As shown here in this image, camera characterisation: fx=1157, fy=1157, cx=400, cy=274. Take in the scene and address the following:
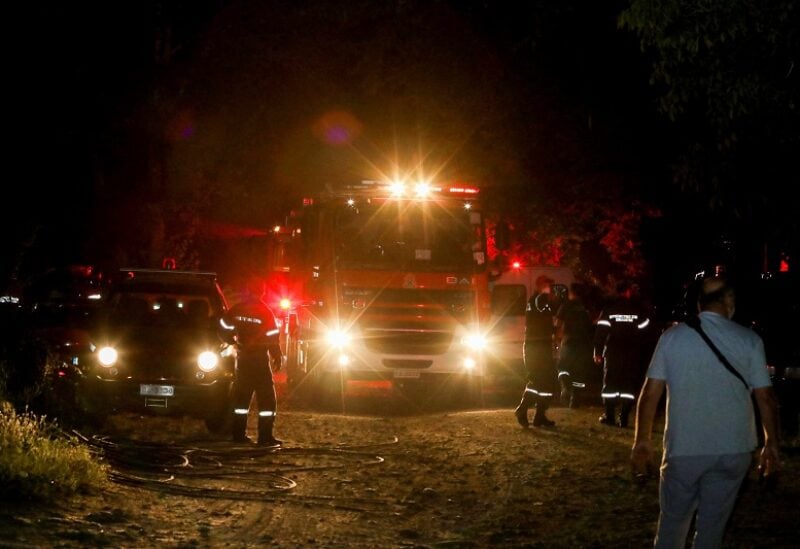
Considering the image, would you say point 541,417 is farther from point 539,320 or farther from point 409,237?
point 409,237

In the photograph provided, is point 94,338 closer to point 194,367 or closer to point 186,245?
point 194,367

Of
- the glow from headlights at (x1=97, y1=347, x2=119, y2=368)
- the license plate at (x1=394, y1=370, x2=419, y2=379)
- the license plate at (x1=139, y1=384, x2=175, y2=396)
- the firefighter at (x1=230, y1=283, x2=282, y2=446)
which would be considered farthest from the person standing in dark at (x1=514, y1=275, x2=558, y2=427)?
the glow from headlights at (x1=97, y1=347, x2=119, y2=368)

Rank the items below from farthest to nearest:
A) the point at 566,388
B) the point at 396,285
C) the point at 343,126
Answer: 1. the point at 343,126
2. the point at 566,388
3. the point at 396,285

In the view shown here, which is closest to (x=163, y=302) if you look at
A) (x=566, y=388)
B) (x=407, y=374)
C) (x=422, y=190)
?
(x=407, y=374)

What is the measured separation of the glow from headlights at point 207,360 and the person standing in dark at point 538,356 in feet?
12.7

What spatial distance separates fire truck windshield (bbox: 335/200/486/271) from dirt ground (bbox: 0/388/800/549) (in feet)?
12.3

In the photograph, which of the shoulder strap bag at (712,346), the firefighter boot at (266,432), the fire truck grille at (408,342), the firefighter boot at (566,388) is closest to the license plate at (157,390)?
the firefighter boot at (266,432)

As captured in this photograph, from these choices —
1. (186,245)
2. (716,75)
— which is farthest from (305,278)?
(186,245)

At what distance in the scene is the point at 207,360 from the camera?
14.2 m

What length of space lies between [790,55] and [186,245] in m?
32.2

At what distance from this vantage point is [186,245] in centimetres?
4075

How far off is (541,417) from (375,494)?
4694 mm

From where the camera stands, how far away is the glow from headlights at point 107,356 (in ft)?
46.5

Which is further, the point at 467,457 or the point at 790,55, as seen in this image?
the point at 467,457
